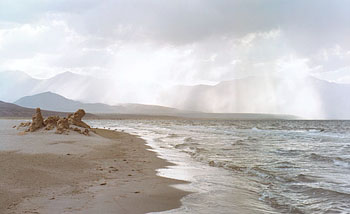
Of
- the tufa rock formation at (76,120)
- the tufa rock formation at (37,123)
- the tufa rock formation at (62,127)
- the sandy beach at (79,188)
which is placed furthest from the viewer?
the tufa rock formation at (76,120)

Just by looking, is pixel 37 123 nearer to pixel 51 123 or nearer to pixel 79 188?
pixel 51 123

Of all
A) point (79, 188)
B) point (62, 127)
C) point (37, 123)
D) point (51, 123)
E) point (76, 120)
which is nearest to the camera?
point (79, 188)

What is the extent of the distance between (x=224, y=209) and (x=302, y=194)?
132 inches

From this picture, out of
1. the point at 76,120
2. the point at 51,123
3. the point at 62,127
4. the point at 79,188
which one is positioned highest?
the point at 76,120

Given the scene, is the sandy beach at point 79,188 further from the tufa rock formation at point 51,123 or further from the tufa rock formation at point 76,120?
the tufa rock formation at point 76,120

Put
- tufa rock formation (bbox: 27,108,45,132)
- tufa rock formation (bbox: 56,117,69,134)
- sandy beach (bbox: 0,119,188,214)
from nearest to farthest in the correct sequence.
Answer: sandy beach (bbox: 0,119,188,214) → tufa rock formation (bbox: 56,117,69,134) → tufa rock formation (bbox: 27,108,45,132)

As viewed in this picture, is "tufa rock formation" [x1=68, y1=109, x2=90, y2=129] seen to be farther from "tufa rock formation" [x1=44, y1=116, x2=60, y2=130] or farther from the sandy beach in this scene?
the sandy beach

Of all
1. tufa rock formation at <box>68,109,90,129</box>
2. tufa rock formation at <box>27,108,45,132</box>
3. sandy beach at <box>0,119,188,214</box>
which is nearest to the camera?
sandy beach at <box>0,119,188,214</box>

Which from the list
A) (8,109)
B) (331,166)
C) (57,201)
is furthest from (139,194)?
(8,109)

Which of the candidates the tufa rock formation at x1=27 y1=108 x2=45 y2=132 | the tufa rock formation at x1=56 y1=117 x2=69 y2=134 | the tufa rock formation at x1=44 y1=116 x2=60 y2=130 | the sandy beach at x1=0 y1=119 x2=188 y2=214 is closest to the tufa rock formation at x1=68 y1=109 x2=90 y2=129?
the tufa rock formation at x1=44 y1=116 x2=60 y2=130

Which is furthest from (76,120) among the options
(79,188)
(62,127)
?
(79,188)

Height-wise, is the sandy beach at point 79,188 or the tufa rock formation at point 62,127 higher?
the tufa rock formation at point 62,127

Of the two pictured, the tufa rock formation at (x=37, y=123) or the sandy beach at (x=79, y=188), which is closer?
the sandy beach at (x=79, y=188)

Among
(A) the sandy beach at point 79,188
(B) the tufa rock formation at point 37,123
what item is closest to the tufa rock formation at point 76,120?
(B) the tufa rock formation at point 37,123
